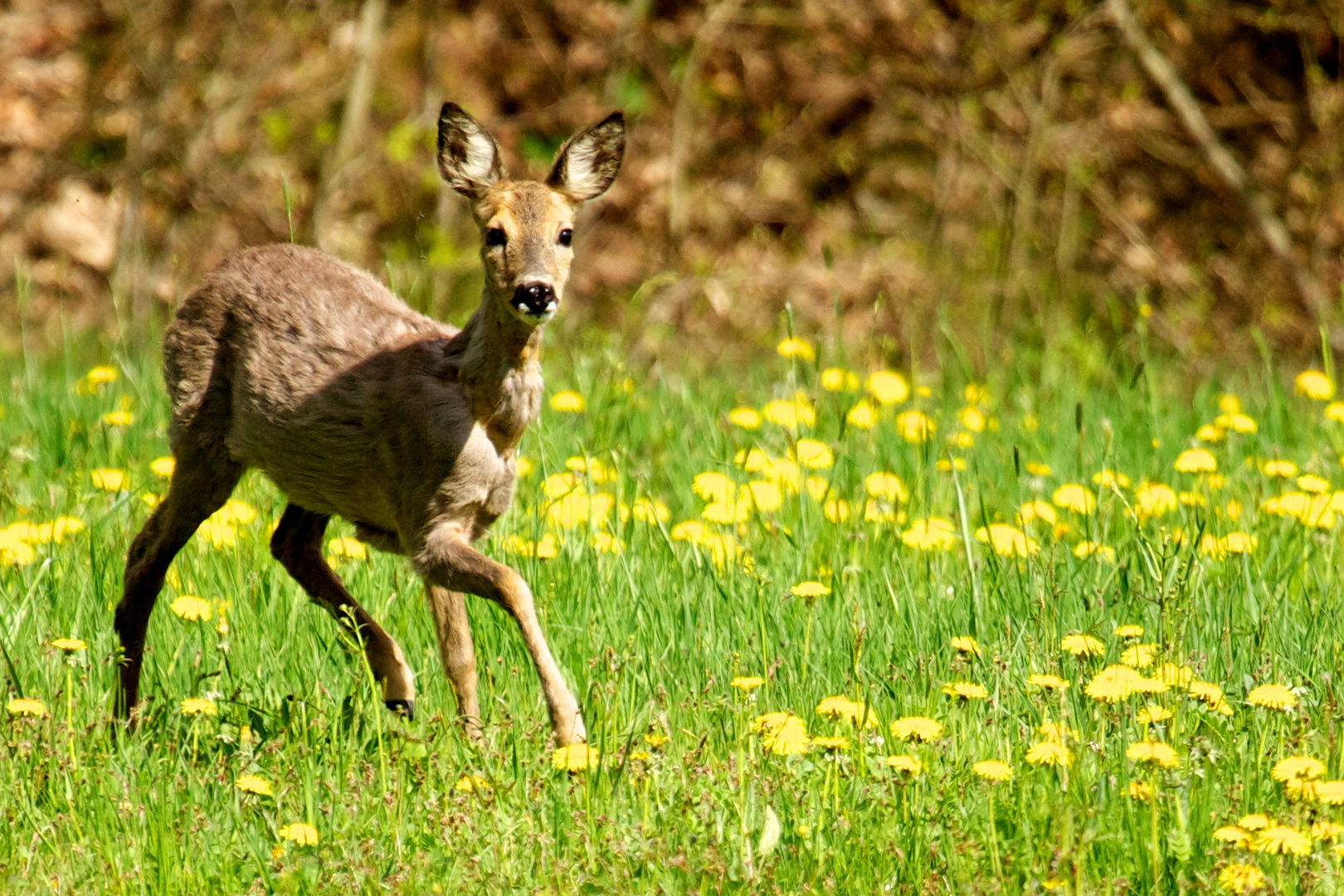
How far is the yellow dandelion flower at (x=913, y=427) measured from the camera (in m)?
6.64

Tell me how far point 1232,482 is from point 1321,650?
1950mm

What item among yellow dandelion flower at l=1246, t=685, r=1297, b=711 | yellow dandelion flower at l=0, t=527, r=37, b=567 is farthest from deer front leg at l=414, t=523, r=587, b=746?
yellow dandelion flower at l=1246, t=685, r=1297, b=711

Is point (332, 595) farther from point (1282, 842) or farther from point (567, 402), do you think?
point (1282, 842)

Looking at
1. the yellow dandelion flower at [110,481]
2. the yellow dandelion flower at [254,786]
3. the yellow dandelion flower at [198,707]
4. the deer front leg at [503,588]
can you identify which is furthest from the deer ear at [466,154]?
the yellow dandelion flower at [254,786]

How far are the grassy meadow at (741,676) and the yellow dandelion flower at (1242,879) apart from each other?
0.01m

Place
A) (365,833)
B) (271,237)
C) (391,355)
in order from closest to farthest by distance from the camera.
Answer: (365,833) < (391,355) < (271,237)

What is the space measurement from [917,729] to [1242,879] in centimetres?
78

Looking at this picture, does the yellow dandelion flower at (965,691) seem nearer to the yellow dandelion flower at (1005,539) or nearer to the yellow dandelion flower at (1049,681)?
the yellow dandelion flower at (1049,681)

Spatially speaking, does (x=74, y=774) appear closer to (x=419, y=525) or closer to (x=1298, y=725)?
(x=419, y=525)

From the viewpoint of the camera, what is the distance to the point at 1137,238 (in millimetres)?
11711

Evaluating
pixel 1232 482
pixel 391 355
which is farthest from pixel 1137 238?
pixel 391 355

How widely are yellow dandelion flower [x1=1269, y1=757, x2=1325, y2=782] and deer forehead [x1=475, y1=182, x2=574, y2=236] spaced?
7.44ft

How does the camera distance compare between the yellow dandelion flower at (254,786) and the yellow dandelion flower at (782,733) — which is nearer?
the yellow dandelion flower at (254,786)

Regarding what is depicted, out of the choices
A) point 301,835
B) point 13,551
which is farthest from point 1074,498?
point 13,551
